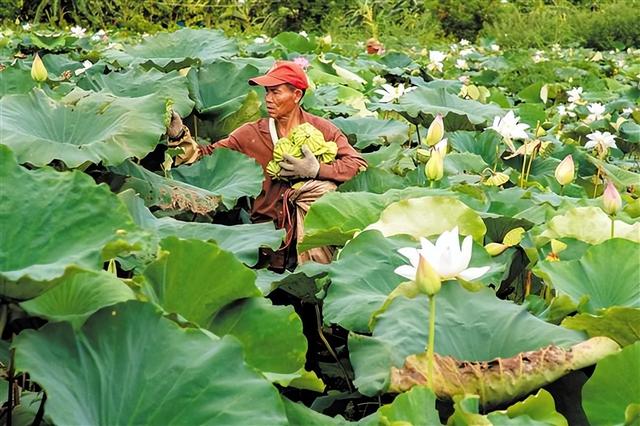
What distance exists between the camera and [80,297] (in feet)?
3.93

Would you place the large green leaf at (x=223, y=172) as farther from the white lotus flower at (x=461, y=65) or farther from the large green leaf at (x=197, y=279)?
the white lotus flower at (x=461, y=65)

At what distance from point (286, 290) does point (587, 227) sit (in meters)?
0.60

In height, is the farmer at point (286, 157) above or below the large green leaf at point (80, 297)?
below

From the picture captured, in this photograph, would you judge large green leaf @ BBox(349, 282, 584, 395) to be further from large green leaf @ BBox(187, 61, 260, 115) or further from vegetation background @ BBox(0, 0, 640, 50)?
vegetation background @ BBox(0, 0, 640, 50)

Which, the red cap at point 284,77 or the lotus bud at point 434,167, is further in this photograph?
the red cap at point 284,77

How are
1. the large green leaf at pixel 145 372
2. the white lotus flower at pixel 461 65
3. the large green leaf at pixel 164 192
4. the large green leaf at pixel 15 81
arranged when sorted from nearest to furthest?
1. the large green leaf at pixel 145 372
2. the large green leaf at pixel 164 192
3. the large green leaf at pixel 15 81
4. the white lotus flower at pixel 461 65

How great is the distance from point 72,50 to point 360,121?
2079 mm

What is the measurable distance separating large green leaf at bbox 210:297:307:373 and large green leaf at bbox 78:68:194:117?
1.36 metres

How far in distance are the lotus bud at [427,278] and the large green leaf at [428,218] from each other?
0.58 meters

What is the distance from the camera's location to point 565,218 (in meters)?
1.88

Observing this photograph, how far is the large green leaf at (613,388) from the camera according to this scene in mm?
1259

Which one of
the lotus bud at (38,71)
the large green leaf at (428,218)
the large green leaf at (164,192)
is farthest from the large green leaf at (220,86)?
the large green leaf at (428,218)

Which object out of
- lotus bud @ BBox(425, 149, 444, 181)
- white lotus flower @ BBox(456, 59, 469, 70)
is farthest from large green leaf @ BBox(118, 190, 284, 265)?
white lotus flower @ BBox(456, 59, 469, 70)

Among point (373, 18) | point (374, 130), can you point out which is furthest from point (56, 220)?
point (373, 18)
